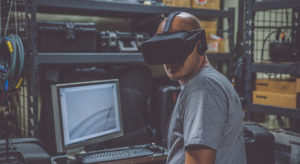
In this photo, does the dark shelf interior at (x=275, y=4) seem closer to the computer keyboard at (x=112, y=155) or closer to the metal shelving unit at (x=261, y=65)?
the metal shelving unit at (x=261, y=65)

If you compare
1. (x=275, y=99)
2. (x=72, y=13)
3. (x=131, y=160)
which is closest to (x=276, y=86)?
(x=275, y=99)

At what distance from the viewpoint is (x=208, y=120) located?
96 centimetres

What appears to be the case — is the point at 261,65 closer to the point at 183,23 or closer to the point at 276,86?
the point at 276,86

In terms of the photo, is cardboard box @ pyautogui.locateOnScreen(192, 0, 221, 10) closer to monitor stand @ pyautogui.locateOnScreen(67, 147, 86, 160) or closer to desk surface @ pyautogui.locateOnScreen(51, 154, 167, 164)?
desk surface @ pyautogui.locateOnScreen(51, 154, 167, 164)

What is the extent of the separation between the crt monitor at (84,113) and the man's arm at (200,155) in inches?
39.8

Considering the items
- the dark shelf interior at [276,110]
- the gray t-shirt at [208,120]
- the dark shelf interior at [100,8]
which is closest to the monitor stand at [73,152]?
the dark shelf interior at [100,8]

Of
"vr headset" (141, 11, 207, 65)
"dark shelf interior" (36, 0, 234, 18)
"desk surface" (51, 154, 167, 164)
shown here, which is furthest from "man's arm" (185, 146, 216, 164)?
"dark shelf interior" (36, 0, 234, 18)

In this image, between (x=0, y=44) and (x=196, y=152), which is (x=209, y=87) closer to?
(x=196, y=152)

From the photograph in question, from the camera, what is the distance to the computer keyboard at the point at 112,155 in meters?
1.81

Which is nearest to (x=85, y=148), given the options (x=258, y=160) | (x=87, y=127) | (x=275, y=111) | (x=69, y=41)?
(x=87, y=127)

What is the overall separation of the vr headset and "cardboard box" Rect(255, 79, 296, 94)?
1.36 meters

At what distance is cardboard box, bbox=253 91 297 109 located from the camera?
2178 mm

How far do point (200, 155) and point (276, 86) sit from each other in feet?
5.06

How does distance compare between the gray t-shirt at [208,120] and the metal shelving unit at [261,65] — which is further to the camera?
the metal shelving unit at [261,65]
